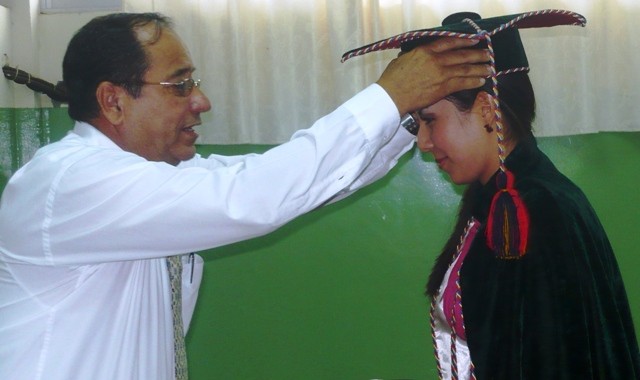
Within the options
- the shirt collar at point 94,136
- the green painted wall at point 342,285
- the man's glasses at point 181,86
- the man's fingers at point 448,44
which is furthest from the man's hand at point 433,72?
the green painted wall at point 342,285

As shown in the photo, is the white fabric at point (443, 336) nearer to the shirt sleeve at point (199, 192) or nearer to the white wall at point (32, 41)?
the shirt sleeve at point (199, 192)

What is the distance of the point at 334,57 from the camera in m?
2.81

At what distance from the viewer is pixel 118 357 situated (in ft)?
5.39

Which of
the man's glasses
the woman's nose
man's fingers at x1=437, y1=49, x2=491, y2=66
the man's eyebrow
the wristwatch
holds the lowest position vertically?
the woman's nose

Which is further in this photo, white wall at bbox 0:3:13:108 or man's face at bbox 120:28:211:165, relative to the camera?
white wall at bbox 0:3:13:108

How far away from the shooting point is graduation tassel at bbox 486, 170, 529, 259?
1446 millimetres

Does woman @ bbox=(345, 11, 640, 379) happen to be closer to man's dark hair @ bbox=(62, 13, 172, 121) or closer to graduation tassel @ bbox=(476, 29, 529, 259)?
graduation tassel @ bbox=(476, 29, 529, 259)

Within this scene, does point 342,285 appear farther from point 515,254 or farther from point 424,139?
point 515,254

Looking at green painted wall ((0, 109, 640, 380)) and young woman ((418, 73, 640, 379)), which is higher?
young woman ((418, 73, 640, 379))

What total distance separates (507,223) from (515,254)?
0.06 meters

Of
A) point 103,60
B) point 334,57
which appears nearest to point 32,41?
point 334,57

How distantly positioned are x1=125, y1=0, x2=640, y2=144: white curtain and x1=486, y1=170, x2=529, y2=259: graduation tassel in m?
1.30

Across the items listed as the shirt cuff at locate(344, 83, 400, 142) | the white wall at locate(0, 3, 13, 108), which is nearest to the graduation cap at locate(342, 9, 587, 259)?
the shirt cuff at locate(344, 83, 400, 142)

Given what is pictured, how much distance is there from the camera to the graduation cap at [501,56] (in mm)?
1455
